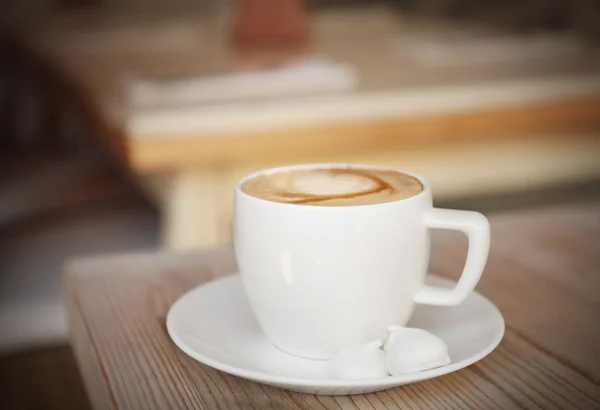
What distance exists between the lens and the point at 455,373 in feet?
1.48

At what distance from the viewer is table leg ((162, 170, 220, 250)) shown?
1127 millimetres

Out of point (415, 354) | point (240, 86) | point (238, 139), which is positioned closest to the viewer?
point (415, 354)

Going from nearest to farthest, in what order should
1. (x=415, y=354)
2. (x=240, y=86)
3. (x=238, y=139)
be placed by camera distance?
(x=415, y=354)
(x=238, y=139)
(x=240, y=86)

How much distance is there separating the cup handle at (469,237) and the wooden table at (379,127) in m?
0.64

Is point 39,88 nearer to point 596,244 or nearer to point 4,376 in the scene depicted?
point 4,376

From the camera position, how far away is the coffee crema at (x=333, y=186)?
0.46 meters

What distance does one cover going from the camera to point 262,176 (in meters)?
0.51

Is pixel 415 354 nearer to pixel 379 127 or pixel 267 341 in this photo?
pixel 267 341

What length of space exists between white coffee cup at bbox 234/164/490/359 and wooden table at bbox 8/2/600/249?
0.62 m

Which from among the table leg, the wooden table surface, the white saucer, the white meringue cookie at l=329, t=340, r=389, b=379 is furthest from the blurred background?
the white meringue cookie at l=329, t=340, r=389, b=379

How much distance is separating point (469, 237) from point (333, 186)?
0.08 meters

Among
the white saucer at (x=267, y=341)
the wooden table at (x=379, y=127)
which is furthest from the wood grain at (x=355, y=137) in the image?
the white saucer at (x=267, y=341)

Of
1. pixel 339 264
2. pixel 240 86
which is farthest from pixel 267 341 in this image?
pixel 240 86

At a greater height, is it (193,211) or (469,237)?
(469,237)
